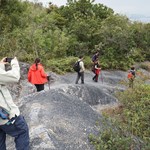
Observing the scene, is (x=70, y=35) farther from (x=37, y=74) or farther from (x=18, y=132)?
(x=18, y=132)

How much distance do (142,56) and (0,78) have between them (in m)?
25.9

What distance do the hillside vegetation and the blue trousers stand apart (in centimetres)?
1456

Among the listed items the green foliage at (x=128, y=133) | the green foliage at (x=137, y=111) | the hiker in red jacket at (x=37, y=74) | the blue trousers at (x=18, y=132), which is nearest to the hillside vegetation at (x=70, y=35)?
the hiker in red jacket at (x=37, y=74)

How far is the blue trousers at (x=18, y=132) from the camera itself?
17.5 feet

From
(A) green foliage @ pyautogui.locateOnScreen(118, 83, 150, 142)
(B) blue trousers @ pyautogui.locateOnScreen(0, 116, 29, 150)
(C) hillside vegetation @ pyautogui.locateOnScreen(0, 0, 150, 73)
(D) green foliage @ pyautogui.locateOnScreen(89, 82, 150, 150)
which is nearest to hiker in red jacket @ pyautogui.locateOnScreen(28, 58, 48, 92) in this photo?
(A) green foliage @ pyautogui.locateOnScreen(118, 83, 150, 142)

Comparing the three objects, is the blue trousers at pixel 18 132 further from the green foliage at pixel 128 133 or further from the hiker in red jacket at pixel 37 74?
the hiker in red jacket at pixel 37 74

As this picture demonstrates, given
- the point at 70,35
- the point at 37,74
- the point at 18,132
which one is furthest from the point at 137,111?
the point at 70,35

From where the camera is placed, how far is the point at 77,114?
9008 millimetres

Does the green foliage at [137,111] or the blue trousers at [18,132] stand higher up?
the blue trousers at [18,132]

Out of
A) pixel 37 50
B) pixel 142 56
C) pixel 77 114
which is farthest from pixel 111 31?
pixel 77 114

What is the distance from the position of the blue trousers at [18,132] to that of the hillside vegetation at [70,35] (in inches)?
573

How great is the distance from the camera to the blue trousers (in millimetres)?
5332

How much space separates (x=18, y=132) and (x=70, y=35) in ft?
73.3

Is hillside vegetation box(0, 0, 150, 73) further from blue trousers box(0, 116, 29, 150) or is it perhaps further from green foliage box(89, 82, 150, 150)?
blue trousers box(0, 116, 29, 150)
